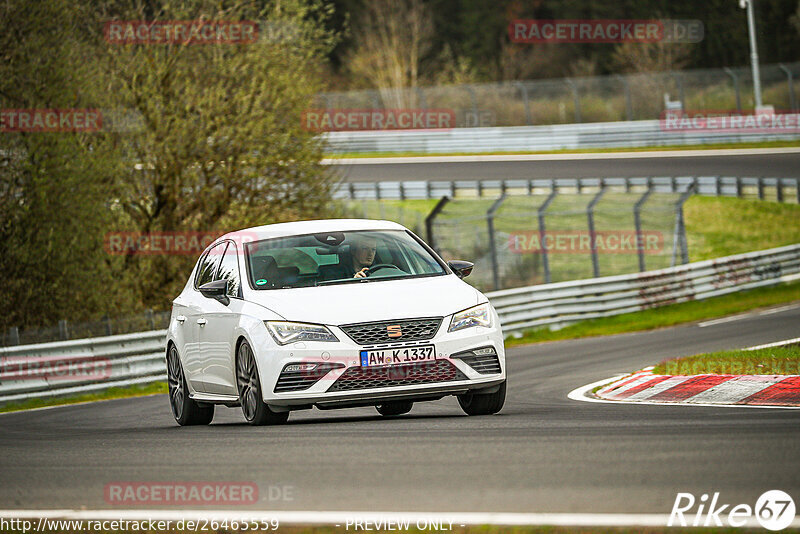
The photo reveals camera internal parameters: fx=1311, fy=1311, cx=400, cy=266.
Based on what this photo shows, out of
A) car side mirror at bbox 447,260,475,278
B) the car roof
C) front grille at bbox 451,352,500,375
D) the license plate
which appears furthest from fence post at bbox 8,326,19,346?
front grille at bbox 451,352,500,375

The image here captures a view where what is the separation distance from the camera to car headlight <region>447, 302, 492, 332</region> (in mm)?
9750

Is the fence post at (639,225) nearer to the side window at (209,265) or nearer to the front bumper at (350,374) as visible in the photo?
the side window at (209,265)

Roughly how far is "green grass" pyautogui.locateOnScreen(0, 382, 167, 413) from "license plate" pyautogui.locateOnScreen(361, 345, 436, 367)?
9.38m

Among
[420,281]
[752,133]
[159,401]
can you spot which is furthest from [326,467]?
[752,133]

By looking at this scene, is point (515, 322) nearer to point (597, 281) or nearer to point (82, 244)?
point (597, 281)

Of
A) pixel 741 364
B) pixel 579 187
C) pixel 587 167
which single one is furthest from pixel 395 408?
pixel 587 167

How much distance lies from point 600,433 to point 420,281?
7.95 feet

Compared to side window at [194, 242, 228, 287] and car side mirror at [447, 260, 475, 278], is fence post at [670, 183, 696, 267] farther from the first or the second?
car side mirror at [447, 260, 475, 278]

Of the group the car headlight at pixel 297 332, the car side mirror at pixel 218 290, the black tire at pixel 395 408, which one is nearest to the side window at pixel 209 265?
the car side mirror at pixel 218 290

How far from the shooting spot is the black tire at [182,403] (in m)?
11.6

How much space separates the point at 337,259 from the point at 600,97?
140 feet

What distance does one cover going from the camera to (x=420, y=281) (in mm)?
10242

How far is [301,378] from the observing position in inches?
375

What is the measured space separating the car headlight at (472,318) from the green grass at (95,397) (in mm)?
9313
